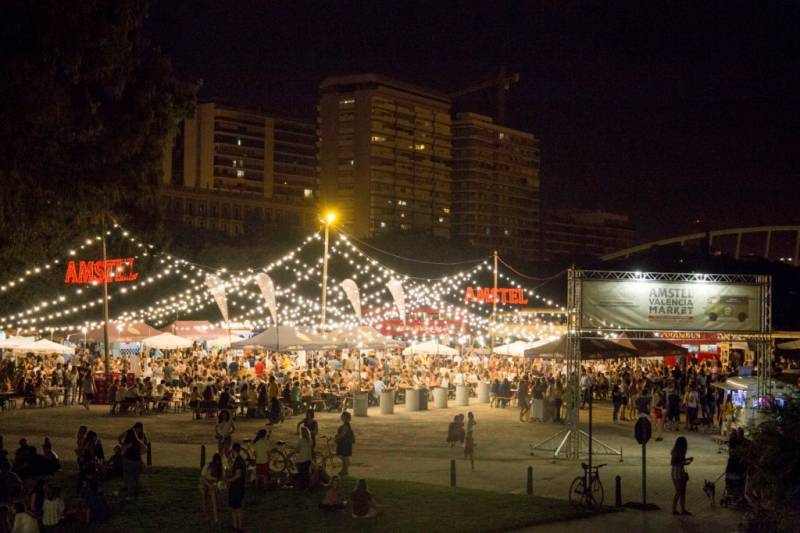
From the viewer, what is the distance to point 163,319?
66.0 m

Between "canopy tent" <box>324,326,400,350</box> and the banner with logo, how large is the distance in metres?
12.5

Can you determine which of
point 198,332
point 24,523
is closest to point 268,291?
point 198,332

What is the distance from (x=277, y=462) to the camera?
18.8 meters

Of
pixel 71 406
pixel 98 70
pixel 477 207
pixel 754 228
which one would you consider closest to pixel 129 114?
pixel 98 70

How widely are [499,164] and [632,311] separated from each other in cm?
16185

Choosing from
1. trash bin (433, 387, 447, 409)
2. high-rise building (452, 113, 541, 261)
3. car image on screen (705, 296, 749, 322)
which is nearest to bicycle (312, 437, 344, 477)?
car image on screen (705, 296, 749, 322)

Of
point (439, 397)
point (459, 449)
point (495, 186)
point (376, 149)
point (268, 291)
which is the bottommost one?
point (459, 449)

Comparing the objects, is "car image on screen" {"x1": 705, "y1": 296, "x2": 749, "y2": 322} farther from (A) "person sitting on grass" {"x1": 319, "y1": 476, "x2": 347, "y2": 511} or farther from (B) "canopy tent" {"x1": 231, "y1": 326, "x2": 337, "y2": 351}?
(B) "canopy tent" {"x1": 231, "y1": 326, "x2": 337, "y2": 351}

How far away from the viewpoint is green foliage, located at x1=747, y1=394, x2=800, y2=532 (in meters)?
12.0

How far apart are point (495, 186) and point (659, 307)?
526 feet

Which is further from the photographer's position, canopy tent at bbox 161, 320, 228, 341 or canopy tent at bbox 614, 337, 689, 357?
canopy tent at bbox 161, 320, 228, 341

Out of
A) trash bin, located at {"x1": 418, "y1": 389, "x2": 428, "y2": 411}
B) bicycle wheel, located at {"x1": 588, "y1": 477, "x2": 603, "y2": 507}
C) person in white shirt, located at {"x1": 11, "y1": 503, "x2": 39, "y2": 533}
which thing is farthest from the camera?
trash bin, located at {"x1": 418, "y1": 389, "x2": 428, "y2": 411}

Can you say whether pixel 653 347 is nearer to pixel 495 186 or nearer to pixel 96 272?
pixel 96 272

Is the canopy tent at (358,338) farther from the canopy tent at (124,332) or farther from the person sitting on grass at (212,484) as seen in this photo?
the person sitting on grass at (212,484)
